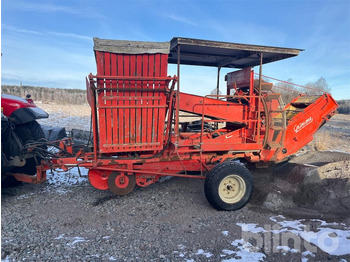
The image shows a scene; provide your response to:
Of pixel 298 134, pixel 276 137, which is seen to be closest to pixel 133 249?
pixel 276 137

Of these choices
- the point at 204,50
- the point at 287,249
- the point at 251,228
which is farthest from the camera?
the point at 204,50

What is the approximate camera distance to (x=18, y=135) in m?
5.50

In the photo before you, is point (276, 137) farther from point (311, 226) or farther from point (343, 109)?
point (343, 109)

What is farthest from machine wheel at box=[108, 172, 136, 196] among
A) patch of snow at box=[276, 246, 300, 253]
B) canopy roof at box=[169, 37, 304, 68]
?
patch of snow at box=[276, 246, 300, 253]

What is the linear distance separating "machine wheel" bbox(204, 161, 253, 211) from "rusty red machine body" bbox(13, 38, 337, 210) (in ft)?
1.56

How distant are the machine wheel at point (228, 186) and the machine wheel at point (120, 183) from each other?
1.45 metres

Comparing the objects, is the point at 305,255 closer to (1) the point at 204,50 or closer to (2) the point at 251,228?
(2) the point at 251,228

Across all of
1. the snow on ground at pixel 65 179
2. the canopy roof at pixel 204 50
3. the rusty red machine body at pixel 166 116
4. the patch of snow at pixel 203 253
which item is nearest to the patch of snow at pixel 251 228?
the patch of snow at pixel 203 253

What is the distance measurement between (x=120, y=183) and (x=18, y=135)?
2.52 m

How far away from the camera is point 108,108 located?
4.38 meters

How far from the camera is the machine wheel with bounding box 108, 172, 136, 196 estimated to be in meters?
4.89

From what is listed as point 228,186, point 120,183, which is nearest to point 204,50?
point 228,186

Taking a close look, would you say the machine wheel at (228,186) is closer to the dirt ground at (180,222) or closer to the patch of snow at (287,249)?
the dirt ground at (180,222)

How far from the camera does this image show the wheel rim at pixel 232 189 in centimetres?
467
